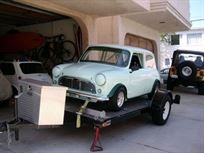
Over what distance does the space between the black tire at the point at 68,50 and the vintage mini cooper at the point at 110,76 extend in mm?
5284

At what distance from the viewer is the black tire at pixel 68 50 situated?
13203mm

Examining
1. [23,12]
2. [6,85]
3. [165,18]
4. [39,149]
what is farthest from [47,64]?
[39,149]

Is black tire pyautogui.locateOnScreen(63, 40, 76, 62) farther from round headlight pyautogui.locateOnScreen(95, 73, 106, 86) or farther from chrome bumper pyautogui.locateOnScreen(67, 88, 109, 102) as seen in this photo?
round headlight pyautogui.locateOnScreen(95, 73, 106, 86)

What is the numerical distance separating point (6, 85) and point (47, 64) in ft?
17.1

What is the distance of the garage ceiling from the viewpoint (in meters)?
11.4

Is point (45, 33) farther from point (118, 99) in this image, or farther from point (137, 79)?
point (118, 99)

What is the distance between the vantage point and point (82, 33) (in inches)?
472

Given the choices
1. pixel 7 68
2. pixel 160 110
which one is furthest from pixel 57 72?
pixel 7 68

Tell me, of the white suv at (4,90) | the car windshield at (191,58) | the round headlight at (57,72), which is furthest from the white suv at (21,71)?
the car windshield at (191,58)

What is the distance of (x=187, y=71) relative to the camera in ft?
44.8

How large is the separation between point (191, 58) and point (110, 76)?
32.5 ft

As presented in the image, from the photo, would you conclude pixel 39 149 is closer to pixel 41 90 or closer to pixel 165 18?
pixel 41 90

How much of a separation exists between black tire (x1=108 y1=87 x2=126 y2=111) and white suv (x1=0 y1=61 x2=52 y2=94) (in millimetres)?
4118

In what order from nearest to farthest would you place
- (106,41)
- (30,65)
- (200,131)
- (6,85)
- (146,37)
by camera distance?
(200,131)
(6,85)
(30,65)
(106,41)
(146,37)
